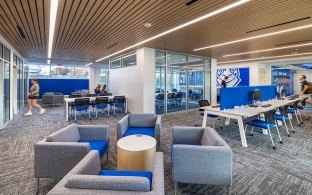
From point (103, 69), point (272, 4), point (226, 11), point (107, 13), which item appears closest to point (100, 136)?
point (107, 13)

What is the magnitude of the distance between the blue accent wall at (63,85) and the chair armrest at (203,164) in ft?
50.4

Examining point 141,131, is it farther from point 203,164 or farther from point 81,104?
point 81,104

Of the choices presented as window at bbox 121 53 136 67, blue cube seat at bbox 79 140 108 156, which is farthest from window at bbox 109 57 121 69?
blue cube seat at bbox 79 140 108 156

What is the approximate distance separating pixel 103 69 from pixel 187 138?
15075mm

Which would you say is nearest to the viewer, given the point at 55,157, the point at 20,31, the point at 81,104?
the point at 55,157

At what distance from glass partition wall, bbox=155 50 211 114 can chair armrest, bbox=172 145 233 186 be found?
5835 mm

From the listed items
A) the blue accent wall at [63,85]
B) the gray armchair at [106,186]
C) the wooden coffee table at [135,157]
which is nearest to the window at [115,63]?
the blue accent wall at [63,85]

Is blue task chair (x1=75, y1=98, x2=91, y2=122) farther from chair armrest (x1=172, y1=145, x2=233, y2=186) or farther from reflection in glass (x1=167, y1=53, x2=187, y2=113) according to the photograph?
chair armrest (x1=172, y1=145, x2=233, y2=186)

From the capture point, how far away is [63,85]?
15.2m

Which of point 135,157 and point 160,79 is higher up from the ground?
point 160,79

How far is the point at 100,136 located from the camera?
10.5 ft

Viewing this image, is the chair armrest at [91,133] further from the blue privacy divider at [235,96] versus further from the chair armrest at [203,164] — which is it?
the blue privacy divider at [235,96]

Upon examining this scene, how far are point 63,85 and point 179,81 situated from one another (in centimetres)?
1103

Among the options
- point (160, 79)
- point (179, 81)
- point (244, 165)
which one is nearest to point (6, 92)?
point (160, 79)
